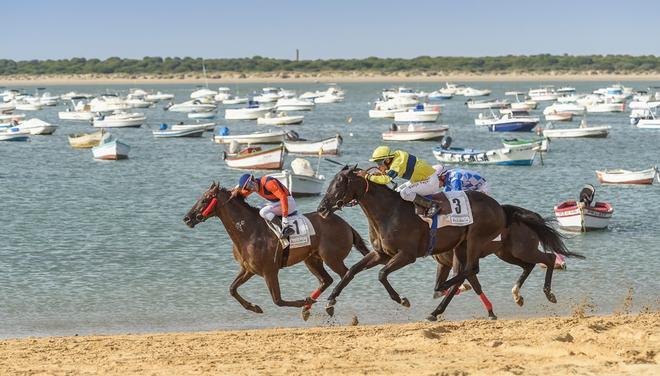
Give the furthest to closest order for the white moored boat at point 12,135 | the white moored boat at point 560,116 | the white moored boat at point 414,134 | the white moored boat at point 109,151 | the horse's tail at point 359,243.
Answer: the white moored boat at point 560,116 → the white moored boat at point 12,135 → the white moored boat at point 414,134 → the white moored boat at point 109,151 → the horse's tail at point 359,243

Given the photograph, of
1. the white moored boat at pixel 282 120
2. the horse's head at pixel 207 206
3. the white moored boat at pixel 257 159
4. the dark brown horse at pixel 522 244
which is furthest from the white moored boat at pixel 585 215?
the white moored boat at pixel 282 120

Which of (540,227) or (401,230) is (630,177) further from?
(401,230)

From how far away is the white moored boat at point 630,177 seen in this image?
40938 mm

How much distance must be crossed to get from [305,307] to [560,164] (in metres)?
39.5

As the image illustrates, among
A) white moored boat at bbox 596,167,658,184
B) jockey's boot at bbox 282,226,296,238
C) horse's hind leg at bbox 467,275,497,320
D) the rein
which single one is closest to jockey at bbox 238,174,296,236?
jockey's boot at bbox 282,226,296,238

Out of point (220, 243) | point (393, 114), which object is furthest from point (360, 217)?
point (393, 114)

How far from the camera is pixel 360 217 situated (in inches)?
1324

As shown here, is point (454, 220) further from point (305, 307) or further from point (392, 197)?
point (305, 307)

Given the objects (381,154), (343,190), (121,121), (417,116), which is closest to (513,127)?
(417,116)

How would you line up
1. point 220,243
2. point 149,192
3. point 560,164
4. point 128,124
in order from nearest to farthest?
point 220,243 < point 149,192 < point 560,164 < point 128,124

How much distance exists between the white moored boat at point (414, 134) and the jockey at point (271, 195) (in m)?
52.6

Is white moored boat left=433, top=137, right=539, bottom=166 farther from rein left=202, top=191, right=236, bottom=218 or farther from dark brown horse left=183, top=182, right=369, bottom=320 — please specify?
rein left=202, top=191, right=236, bottom=218

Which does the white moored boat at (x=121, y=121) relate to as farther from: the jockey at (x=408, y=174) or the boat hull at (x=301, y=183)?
the jockey at (x=408, y=174)

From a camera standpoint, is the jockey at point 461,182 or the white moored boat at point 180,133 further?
the white moored boat at point 180,133
